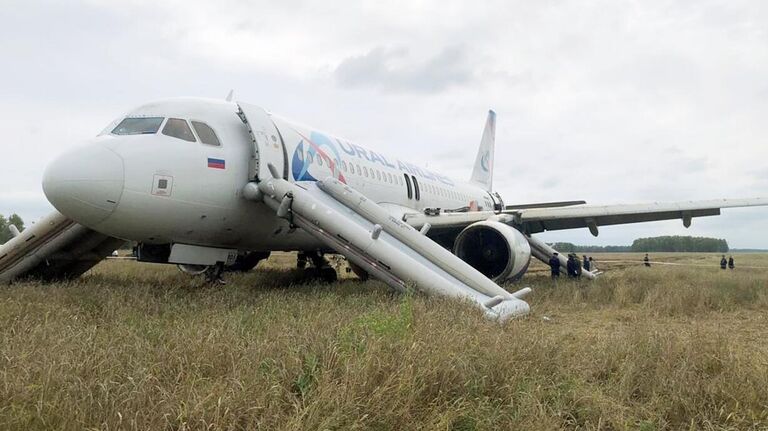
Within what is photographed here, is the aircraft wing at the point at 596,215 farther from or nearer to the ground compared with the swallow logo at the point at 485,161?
nearer to the ground

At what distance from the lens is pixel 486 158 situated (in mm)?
26500

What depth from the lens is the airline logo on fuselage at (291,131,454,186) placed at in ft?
32.5

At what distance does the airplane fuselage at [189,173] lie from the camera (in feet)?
22.7

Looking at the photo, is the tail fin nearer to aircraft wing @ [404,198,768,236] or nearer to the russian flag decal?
aircraft wing @ [404,198,768,236]

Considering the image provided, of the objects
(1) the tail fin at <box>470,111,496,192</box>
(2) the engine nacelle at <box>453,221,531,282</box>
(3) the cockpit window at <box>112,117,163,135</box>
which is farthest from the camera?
(1) the tail fin at <box>470,111,496,192</box>

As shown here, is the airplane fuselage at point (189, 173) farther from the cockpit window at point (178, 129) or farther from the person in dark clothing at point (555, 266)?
the person in dark clothing at point (555, 266)

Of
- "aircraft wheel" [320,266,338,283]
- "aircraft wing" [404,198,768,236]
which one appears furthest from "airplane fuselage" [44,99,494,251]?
"aircraft wing" [404,198,768,236]

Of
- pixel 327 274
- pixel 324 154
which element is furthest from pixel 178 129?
pixel 327 274

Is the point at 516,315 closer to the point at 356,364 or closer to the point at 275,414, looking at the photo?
the point at 356,364

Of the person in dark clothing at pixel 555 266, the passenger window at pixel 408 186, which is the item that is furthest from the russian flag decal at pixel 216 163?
the person in dark clothing at pixel 555 266

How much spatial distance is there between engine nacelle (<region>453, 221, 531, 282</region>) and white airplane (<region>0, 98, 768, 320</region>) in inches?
1.1

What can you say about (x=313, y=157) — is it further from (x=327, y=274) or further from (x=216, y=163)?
(x=327, y=274)

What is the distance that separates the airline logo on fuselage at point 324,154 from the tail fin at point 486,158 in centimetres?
1208

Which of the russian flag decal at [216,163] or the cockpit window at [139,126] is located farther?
the russian flag decal at [216,163]
